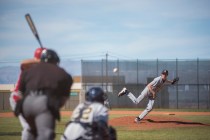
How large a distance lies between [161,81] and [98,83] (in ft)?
82.8

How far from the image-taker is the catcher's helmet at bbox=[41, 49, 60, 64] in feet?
20.7

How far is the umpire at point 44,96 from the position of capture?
5.64m

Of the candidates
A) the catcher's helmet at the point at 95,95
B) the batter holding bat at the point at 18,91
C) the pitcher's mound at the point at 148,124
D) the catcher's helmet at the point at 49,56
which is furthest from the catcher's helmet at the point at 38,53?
the pitcher's mound at the point at 148,124

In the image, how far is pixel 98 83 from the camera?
41.9 meters

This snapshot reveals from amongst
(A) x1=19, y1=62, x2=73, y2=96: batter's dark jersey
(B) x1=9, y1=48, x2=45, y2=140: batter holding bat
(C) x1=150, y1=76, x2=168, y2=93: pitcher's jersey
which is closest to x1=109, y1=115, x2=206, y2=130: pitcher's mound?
(C) x1=150, y1=76, x2=168, y2=93: pitcher's jersey

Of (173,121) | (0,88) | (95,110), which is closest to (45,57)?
(95,110)

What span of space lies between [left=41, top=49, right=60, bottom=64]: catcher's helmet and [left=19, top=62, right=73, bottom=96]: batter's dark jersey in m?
A: 0.23

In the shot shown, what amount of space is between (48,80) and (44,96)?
0.24 m

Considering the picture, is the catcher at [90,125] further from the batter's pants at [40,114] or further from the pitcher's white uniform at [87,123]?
the batter's pants at [40,114]

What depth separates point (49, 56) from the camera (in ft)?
20.8

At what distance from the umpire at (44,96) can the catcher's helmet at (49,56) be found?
0.60ft

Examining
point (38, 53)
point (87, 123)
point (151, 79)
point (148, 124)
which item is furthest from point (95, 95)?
point (151, 79)

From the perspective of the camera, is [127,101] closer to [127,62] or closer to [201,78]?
[127,62]

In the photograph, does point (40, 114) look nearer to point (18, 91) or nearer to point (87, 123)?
point (87, 123)
